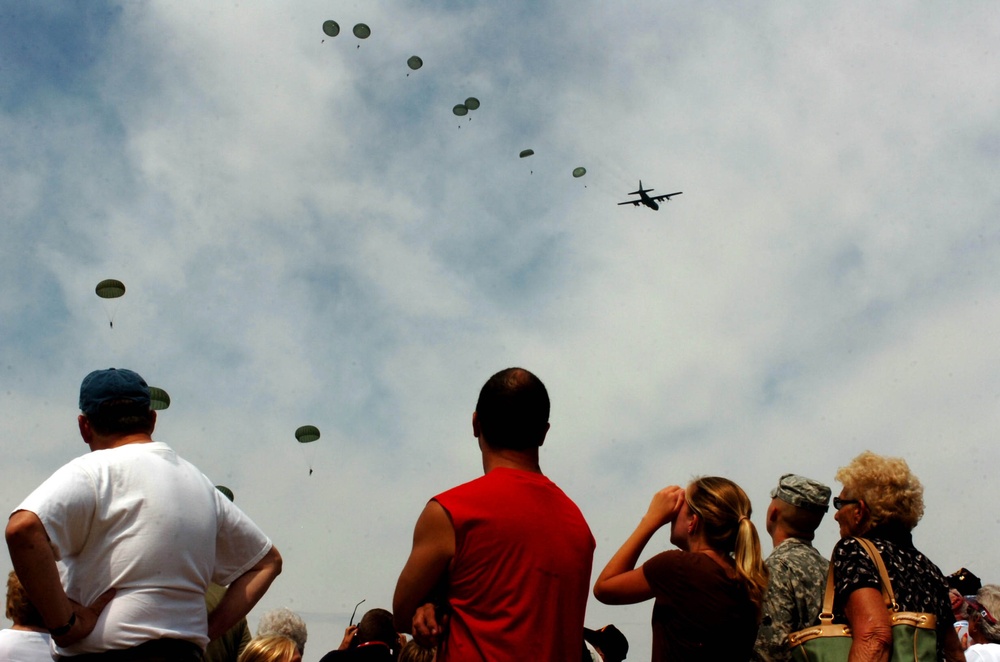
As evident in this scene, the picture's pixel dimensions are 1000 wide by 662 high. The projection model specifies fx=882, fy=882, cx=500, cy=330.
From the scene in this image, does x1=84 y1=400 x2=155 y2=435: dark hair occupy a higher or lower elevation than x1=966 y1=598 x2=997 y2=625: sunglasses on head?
higher

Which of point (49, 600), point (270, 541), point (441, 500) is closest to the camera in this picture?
point (49, 600)

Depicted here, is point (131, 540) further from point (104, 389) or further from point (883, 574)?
point (883, 574)

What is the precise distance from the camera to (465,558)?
384 cm

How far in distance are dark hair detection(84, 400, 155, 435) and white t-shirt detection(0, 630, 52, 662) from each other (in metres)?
1.72

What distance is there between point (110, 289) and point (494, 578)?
25.1 meters

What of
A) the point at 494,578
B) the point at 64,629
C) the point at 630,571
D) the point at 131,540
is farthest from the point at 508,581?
the point at 64,629

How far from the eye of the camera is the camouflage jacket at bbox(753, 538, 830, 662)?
537 cm

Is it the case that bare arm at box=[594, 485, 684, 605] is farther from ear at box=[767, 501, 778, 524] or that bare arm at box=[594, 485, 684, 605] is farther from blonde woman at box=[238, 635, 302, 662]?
blonde woman at box=[238, 635, 302, 662]

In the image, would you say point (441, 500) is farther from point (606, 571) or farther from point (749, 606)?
point (749, 606)

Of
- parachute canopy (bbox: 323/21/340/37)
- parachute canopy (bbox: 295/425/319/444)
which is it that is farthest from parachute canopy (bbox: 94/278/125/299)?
parachute canopy (bbox: 323/21/340/37)

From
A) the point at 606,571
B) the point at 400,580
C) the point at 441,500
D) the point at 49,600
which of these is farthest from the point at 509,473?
the point at 49,600

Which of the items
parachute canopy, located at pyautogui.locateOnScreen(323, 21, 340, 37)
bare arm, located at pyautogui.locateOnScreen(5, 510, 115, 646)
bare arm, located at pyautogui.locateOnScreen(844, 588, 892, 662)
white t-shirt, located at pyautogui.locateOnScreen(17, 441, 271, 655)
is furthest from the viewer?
parachute canopy, located at pyautogui.locateOnScreen(323, 21, 340, 37)

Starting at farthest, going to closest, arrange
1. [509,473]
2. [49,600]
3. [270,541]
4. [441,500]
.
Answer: [270,541]
[509,473]
[441,500]
[49,600]

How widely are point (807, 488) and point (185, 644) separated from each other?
4127mm
